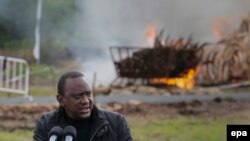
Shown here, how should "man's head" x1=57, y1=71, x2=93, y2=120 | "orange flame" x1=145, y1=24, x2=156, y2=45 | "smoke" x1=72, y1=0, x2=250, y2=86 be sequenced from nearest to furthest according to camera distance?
"man's head" x1=57, y1=71, x2=93, y2=120 → "orange flame" x1=145, y1=24, x2=156, y2=45 → "smoke" x1=72, y1=0, x2=250, y2=86

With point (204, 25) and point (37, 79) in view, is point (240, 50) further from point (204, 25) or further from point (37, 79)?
point (37, 79)

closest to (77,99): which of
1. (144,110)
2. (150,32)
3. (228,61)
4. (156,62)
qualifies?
(144,110)

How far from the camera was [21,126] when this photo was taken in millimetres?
12977

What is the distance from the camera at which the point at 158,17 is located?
26.9 m

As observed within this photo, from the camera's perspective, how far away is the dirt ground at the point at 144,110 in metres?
13.7

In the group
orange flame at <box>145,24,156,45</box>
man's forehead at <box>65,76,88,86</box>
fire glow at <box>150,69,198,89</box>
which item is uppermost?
orange flame at <box>145,24,156,45</box>

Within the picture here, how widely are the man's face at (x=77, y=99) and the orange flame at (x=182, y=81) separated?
16.4 meters

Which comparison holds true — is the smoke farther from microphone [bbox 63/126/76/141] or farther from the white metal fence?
microphone [bbox 63/126/76/141]

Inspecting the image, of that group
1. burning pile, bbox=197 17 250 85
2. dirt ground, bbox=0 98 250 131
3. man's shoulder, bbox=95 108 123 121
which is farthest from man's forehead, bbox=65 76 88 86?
burning pile, bbox=197 17 250 85

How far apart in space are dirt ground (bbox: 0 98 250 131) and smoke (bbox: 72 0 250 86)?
8.98 meters

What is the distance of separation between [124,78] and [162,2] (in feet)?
20.7

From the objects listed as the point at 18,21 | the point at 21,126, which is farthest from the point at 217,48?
the point at 21,126

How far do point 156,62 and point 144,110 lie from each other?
5.57 meters

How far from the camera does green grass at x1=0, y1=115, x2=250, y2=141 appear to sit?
1219cm
